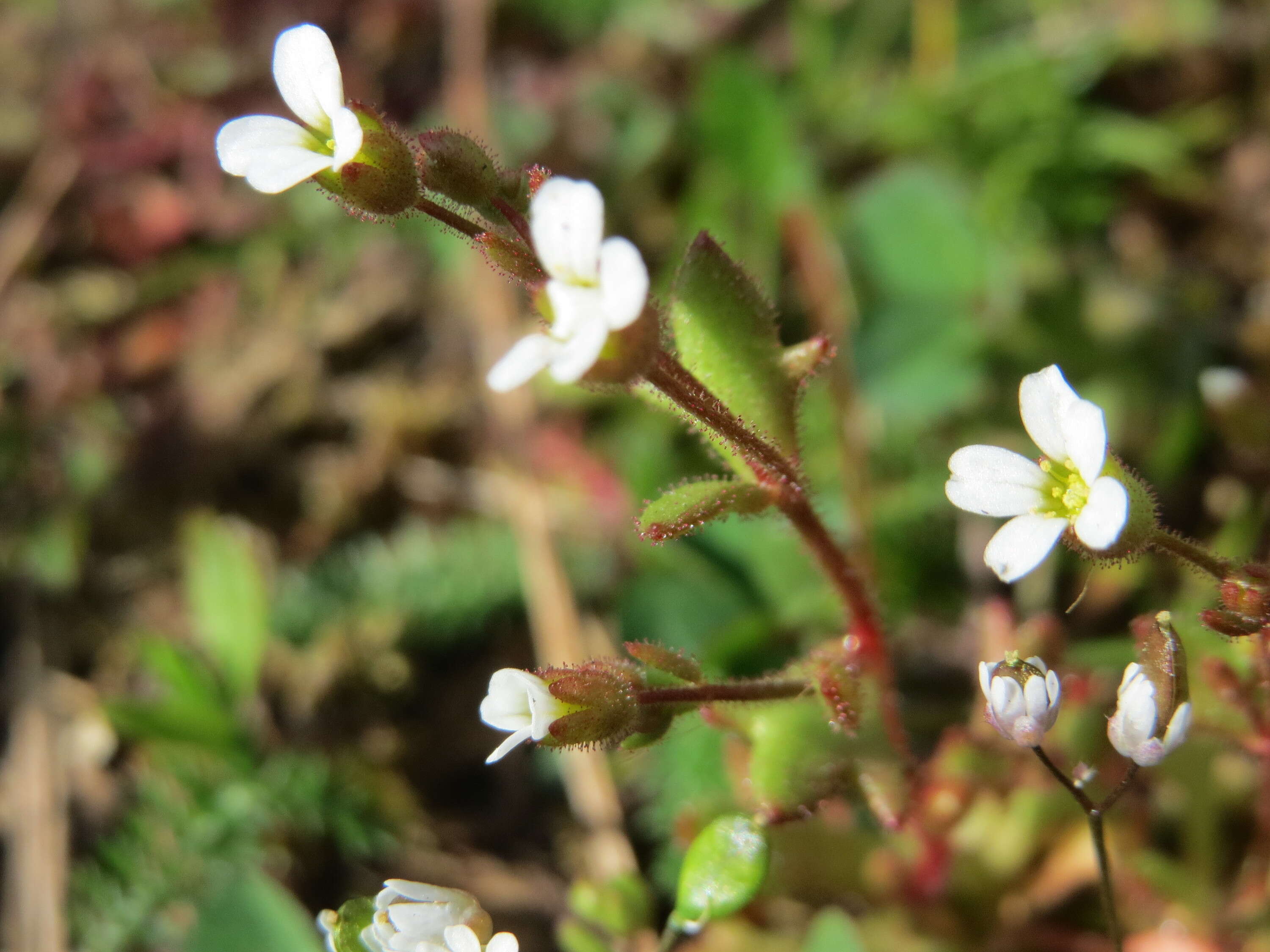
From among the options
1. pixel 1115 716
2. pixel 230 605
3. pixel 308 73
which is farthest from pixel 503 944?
pixel 230 605

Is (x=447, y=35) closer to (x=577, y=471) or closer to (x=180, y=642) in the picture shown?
(x=577, y=471)

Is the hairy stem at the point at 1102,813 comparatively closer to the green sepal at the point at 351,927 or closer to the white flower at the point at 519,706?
the white flower at the point at 519,706

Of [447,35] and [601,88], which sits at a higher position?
[447,35]

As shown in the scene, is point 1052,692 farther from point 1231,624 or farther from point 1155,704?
point 1231,624

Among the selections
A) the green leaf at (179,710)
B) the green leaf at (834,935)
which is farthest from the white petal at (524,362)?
the green leaf at (179,710)

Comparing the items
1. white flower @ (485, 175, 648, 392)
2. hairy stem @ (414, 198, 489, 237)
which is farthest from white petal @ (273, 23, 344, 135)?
white flower @ (485, 175, 648, 392)

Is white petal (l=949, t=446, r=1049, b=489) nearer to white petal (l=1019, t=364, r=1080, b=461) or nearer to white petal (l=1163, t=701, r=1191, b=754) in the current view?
white petal (l=1019, t=364, r=1080, b=461)

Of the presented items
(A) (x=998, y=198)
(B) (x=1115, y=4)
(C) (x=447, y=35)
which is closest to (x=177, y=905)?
(A) (x=998, y=198)
